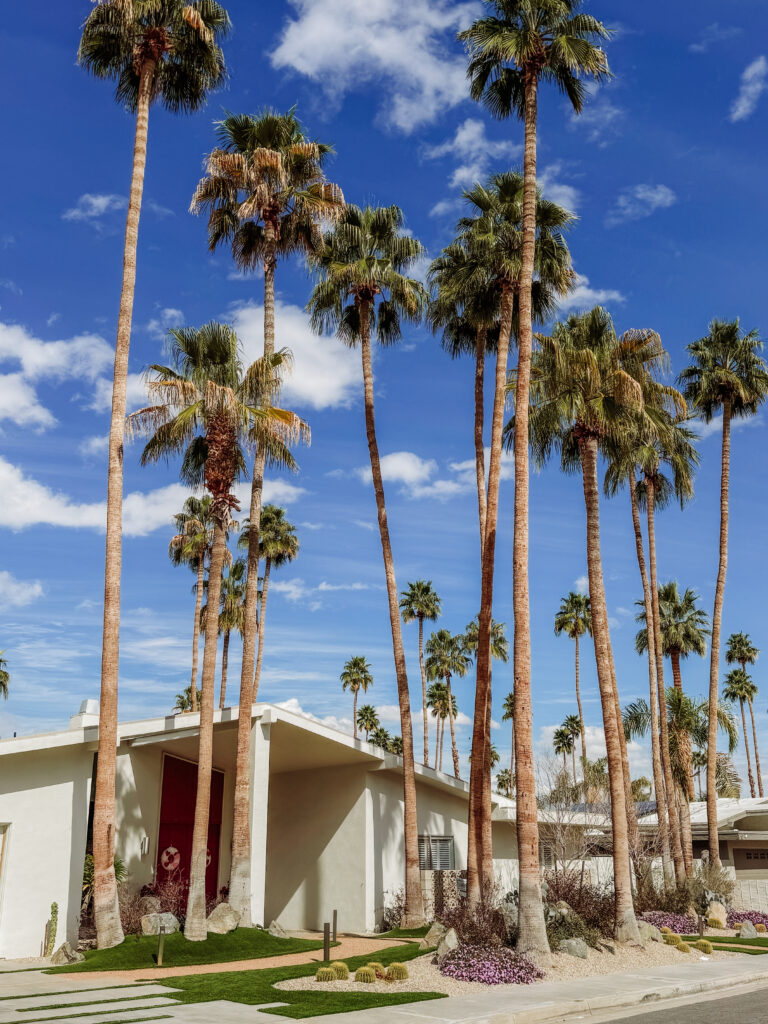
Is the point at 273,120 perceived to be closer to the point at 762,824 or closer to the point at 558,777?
the point at 558,777

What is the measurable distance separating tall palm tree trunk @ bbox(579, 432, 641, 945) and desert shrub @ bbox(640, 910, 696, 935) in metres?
3.63

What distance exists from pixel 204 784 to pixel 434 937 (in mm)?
6048

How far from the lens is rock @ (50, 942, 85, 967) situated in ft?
55.3

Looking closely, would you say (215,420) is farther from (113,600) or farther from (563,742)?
(563,742)

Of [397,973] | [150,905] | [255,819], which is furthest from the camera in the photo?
[255,819]

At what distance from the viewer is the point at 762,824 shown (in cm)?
3772

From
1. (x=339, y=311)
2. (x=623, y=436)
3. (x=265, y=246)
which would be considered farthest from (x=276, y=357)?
(x=623, y=436)

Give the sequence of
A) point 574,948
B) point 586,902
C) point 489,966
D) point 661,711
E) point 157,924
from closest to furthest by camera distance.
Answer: point 489,966 < point 574,948 < point 157,924 < point 586,902 < point 661,711

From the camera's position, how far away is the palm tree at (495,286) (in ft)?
74.7

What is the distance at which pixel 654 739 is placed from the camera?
3247cm

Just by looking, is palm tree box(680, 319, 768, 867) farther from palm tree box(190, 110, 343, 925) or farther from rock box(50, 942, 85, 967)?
rock box(50, 942, 85, 967)

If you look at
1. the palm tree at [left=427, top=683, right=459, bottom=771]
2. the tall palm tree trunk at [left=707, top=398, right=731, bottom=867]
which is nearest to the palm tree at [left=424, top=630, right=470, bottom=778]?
the palm tree at [left=427, top=683, right=459, bottom=771]

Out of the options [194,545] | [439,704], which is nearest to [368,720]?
[439,704]

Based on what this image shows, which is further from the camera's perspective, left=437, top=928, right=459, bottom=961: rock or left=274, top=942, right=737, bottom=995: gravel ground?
left=437, top=928, right=459, bottom=961: rock
